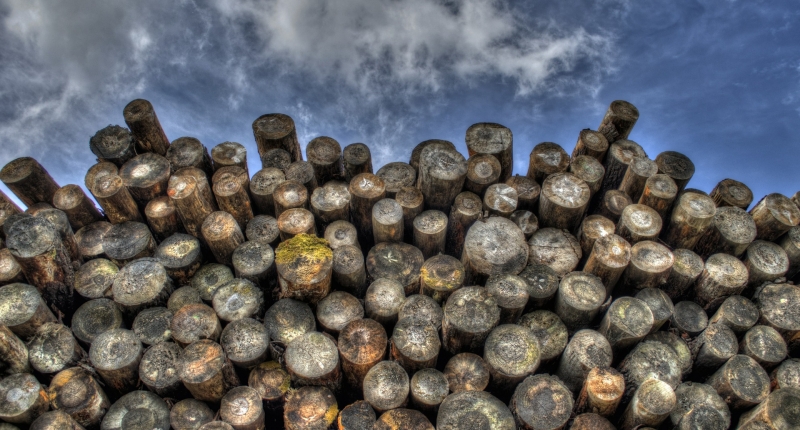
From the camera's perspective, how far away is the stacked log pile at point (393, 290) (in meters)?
5.33

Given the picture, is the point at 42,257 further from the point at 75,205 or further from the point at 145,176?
the point at 145,176

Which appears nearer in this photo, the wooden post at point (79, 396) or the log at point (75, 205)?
the wooden post at point (79, 396)

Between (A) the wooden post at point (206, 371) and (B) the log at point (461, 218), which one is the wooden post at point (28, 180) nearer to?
(A) the wooden post at point (206, 371)

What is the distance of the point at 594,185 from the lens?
24.1 feet

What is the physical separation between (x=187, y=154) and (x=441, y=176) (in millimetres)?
3706

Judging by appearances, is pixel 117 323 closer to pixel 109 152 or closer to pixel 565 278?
pixel 109 152

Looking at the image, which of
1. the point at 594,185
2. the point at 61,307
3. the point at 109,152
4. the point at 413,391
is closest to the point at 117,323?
the point at 61,307

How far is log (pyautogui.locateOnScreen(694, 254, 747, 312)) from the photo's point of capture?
638 centimetres

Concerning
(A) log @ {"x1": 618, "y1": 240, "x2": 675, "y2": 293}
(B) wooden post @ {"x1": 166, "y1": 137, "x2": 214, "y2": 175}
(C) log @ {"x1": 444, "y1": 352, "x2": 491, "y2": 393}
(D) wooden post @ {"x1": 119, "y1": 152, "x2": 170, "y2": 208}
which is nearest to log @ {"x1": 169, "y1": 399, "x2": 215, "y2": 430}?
(C) log @ {"x1": 444, "y1": 352, "x2": 491, "y2": 393}

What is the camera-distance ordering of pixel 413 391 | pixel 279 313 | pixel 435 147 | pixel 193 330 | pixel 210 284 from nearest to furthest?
pixel 413 391 → pixel 193 330 → pixel 279 313 → pixel 210 284 → pixel 435 147

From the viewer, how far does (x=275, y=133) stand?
7961mm

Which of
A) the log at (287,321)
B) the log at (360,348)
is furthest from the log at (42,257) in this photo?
the log at (360,348)

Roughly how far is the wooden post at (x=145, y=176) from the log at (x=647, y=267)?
6122 mm

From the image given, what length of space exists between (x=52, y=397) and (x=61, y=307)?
4.20ft
